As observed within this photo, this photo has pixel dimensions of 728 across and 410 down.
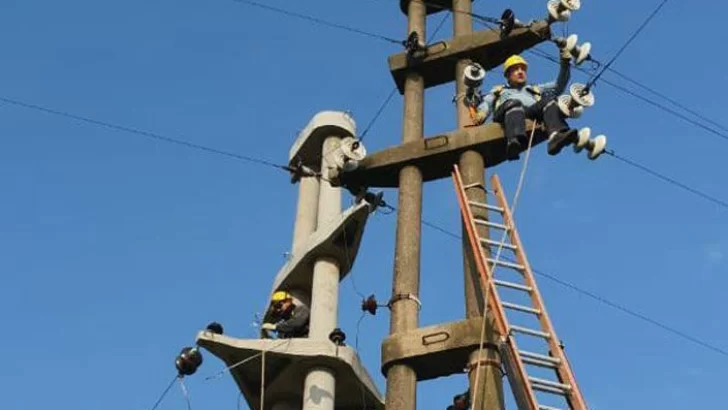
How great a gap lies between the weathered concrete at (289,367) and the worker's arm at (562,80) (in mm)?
4002

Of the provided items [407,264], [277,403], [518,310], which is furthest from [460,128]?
[277,403]

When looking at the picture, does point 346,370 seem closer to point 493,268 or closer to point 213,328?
point 213,328

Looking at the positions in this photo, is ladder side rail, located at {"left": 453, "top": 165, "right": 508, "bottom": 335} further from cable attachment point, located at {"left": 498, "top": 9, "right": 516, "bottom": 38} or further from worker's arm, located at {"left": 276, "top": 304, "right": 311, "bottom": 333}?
worker's arm, located at {"left": 276, "top": 304, "right": 311, "bottom": 333}

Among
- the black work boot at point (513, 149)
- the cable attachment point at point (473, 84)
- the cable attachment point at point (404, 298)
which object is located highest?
the cable attachment point at point (473, 84)

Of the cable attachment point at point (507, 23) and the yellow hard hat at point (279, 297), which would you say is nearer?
the cable attachment point at point (507, 23)

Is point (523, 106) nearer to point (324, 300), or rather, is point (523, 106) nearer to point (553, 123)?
point (553, 123)

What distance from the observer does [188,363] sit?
11.3m

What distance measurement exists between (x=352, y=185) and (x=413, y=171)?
79cm

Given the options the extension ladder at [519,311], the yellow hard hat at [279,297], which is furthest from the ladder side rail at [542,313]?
the yellow hard hat at [279,297]

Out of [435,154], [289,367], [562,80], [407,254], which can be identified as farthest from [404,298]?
[289,367]

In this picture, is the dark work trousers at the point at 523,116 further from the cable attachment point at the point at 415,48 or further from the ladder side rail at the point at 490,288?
the cable attachment point at the point at 415,48

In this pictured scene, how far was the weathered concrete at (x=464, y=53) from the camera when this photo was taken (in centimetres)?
1134

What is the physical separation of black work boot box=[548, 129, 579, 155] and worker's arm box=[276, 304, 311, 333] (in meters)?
5.02

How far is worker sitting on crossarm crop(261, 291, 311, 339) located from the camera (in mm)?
13742
